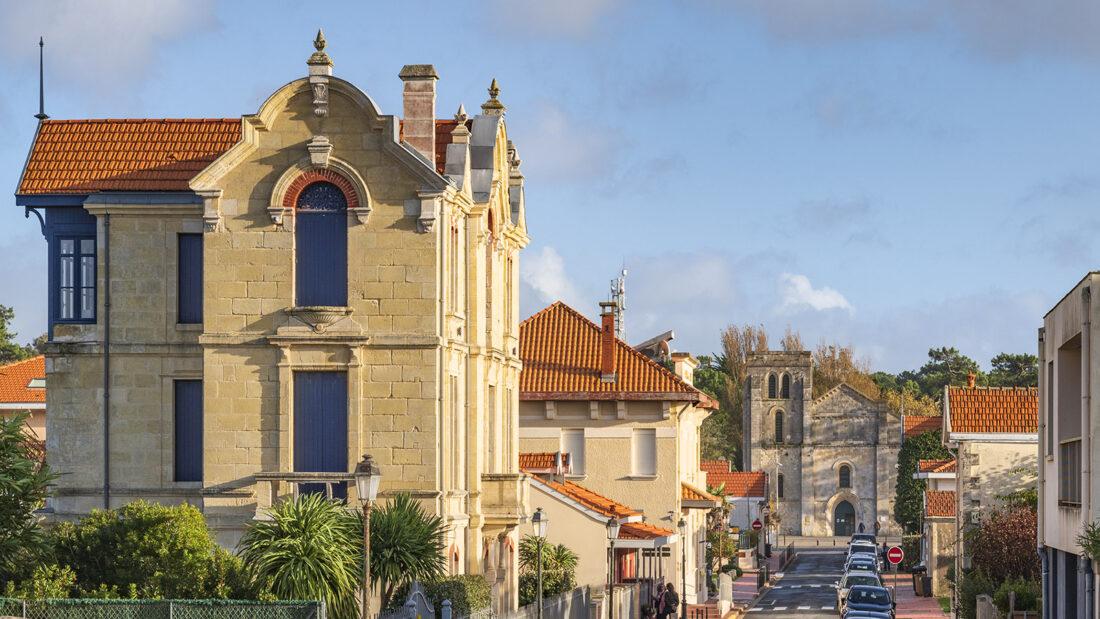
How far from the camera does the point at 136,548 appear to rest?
27922 mm

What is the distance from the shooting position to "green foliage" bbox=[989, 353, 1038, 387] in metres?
151

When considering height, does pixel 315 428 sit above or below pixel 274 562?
above

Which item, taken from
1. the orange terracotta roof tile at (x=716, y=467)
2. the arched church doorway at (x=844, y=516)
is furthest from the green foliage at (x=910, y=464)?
the arched church doorway at (x=844, y=516)

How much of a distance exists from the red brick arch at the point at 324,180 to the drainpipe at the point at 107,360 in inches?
148

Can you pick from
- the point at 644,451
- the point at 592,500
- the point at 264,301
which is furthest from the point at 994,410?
the point at 264,301

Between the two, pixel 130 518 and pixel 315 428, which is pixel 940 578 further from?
pixel 130 518

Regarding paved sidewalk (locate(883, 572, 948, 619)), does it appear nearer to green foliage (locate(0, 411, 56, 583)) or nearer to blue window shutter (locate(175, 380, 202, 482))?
blue window shutter (locate(175, 380, 202, 482))

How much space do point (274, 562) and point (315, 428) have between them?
5920mm

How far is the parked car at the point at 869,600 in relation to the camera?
47656 mm

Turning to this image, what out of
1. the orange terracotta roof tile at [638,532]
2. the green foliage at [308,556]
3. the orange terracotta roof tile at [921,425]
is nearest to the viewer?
the green foliage at [308,556]

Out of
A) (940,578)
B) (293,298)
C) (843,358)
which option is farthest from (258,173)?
(843,358)

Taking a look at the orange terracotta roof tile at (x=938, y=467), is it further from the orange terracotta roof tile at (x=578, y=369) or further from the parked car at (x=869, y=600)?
the parked car at (x=869, y=600)

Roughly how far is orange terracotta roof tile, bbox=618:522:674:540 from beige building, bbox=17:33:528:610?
12.1 m

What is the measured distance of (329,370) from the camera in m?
32.5
